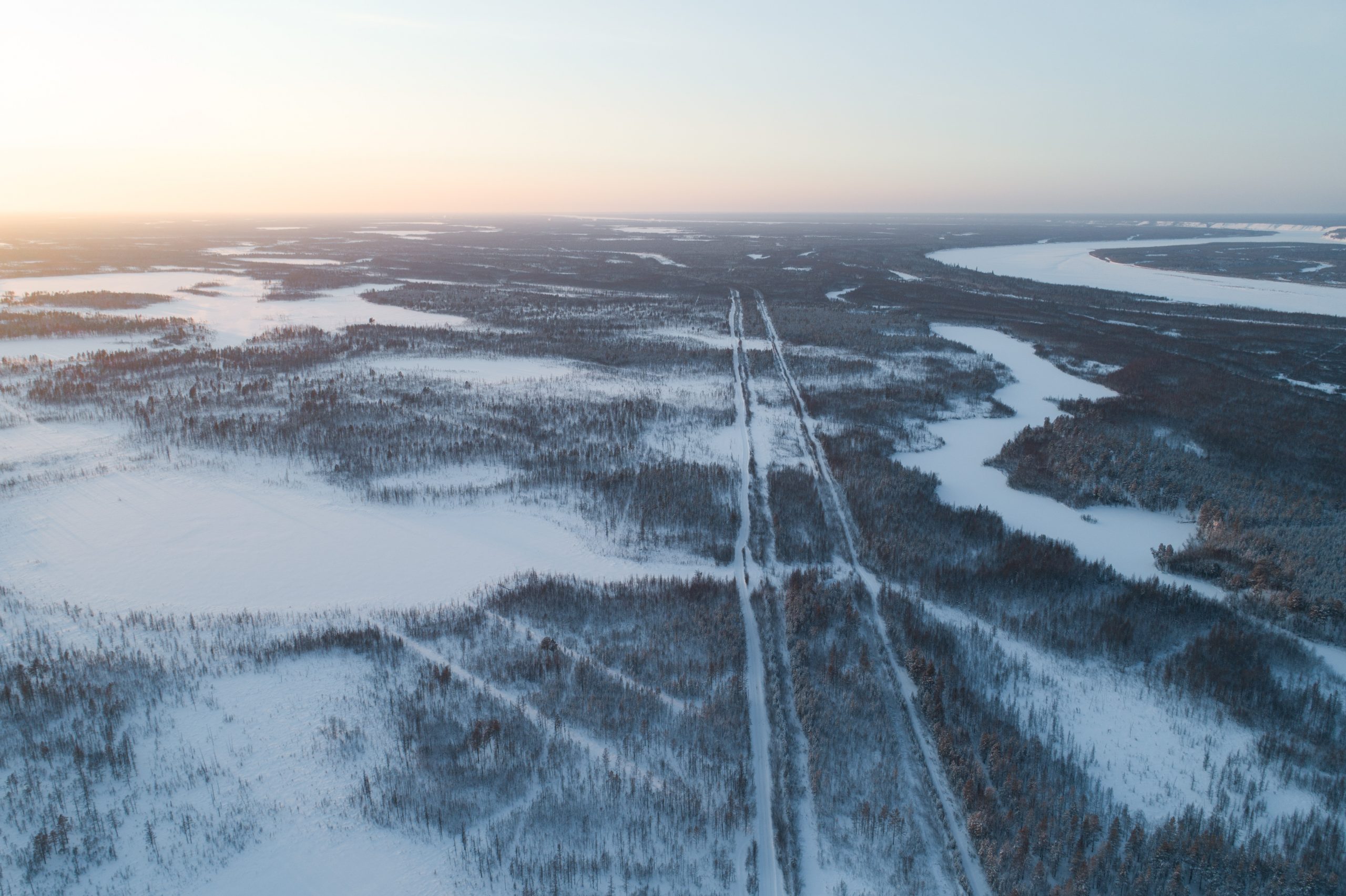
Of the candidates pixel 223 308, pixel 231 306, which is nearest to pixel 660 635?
pixel 223 308

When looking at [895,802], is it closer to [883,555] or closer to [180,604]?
[883,555]

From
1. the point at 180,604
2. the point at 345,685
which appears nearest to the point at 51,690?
the point at 180,604

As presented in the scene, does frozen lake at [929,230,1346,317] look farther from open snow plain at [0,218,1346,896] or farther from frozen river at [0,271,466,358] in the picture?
frozen river at [0,271,466,358]

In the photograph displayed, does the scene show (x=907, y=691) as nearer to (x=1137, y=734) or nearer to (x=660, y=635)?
(x=1137, y=734)

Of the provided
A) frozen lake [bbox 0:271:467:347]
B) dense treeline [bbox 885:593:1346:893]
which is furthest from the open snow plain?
frozen lake [bbox 0:271:467:347]

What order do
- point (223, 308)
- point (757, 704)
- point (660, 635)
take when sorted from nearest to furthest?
1. point (757, 704)
2. point (660, 635)
3. point (223, 308)

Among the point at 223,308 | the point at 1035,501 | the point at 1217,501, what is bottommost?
the point at 1035,501
